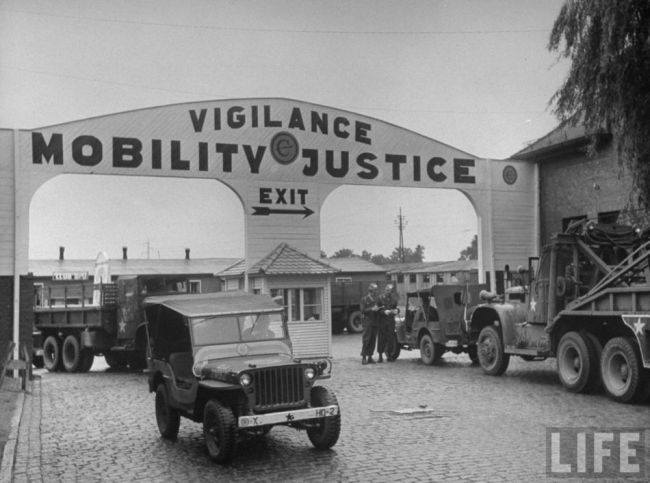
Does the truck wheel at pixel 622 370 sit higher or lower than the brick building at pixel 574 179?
lower

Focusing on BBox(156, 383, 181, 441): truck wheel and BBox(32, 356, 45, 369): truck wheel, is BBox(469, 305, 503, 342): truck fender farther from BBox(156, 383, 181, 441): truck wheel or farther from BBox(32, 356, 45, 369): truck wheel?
BBox(32, 356, 45, 369): truck wheel

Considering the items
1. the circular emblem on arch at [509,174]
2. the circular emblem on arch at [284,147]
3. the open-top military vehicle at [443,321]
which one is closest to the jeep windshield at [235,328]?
the open-top military vehicle at [443,321]

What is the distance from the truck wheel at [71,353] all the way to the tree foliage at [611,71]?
13.2 m

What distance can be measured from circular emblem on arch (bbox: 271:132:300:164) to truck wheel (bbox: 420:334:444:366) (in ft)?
18.9

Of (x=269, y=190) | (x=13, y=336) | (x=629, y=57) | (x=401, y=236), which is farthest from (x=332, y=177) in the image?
(x=401, y=236)

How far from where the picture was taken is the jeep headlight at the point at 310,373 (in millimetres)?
8750


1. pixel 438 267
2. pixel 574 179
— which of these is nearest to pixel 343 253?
pixel 438 267

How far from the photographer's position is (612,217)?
66.9 feet

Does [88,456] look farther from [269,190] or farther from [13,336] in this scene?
[269,190]

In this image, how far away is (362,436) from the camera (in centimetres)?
966

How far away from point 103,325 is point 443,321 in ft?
26.8

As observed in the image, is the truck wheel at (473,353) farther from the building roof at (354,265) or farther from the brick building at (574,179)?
the building roof at (354,265)

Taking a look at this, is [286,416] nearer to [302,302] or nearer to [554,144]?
[302,302]

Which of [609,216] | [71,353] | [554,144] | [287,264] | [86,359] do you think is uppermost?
[554,144]
